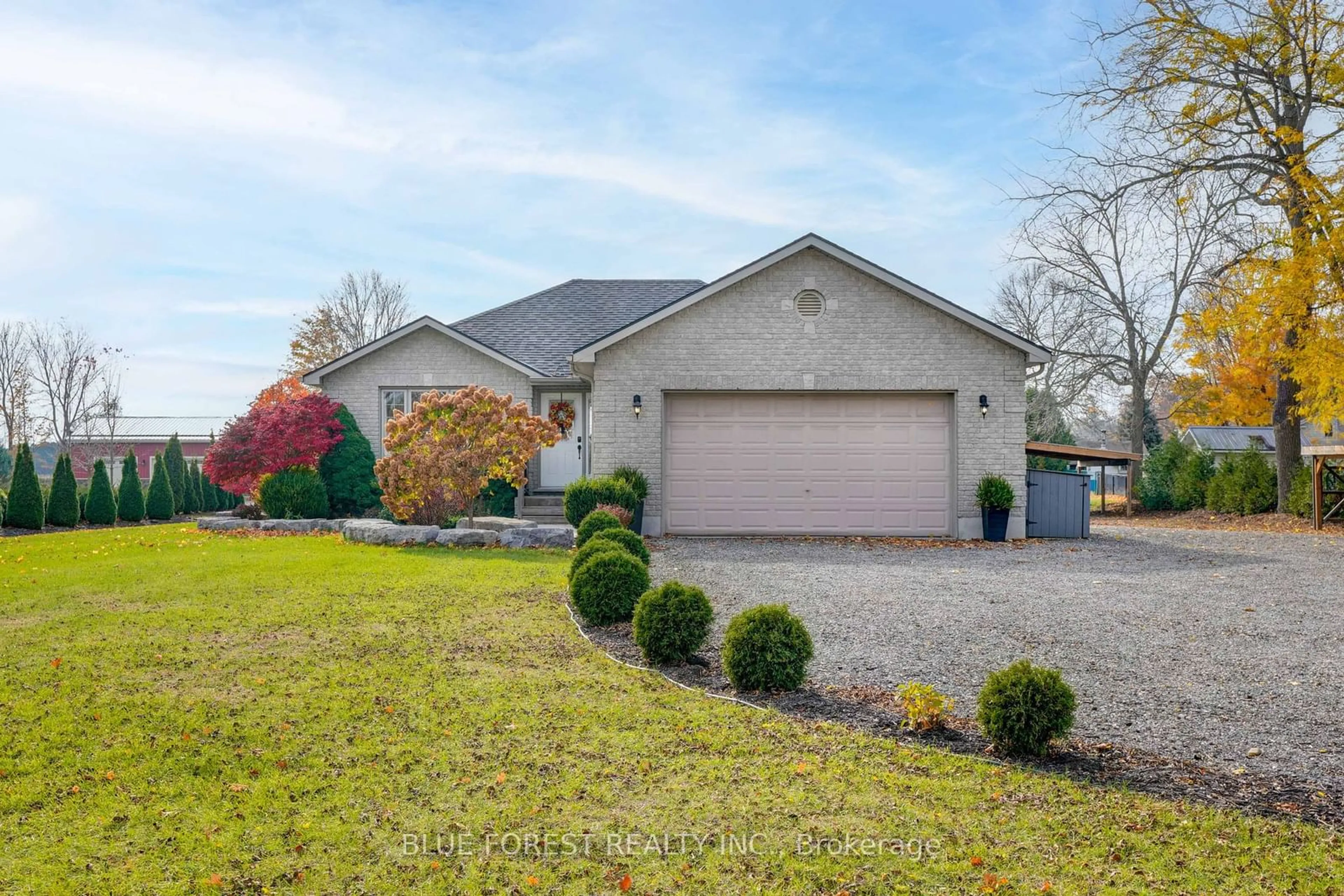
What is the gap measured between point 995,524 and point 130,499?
20027 millimetres

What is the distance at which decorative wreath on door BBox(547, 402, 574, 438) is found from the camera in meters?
19.1

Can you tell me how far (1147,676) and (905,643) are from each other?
163 centimetres

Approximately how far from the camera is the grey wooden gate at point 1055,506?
52.4 feet

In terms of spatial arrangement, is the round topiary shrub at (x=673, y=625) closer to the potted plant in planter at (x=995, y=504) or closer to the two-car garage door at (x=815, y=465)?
the two-car garage door at (x=815, y=465)

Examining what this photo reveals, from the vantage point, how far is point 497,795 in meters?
3.79

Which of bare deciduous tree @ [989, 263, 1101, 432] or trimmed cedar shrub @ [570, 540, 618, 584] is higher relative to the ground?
bare deciduous tree @ [989, 263, 1101, 432]

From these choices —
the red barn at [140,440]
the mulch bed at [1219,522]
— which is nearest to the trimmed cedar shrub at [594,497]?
the mulch bed at [1219,522]

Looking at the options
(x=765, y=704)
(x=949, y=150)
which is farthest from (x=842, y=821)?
(x=949, y=150)

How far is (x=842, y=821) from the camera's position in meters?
3.48

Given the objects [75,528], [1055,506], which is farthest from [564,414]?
[75,528]

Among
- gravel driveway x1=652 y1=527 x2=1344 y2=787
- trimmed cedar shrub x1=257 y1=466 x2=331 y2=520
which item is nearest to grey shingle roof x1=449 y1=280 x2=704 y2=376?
trimmed cedar shrub x1=257 y1=466 x2=331 y2=520

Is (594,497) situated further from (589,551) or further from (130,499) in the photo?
(130,499)

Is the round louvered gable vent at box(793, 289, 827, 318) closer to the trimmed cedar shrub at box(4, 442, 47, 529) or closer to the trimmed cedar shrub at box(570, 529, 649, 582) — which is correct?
the trimmed cedar shrub at box(570, 529, 649, 582)

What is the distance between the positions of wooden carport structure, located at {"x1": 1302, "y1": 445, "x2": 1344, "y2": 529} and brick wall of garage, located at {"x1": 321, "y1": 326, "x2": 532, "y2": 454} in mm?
15476
